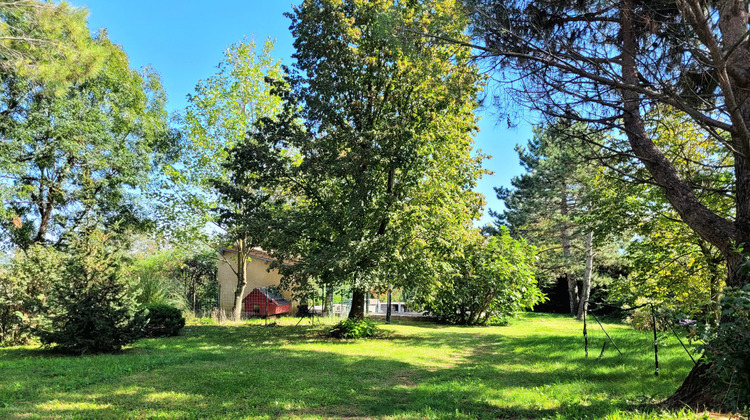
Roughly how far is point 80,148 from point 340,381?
14269mm

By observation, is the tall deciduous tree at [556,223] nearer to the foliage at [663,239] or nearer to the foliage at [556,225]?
the foliage at [556,225]

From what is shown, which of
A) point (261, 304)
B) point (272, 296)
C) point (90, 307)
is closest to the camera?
point (90, 307)

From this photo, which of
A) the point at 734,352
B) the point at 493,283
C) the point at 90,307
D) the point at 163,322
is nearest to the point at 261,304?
the point at 163,322

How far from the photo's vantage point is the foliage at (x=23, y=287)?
9.02 meters

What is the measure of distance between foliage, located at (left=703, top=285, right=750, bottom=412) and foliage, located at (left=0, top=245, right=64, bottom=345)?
1117 centimetres

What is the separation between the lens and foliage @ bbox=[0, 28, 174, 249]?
13522 mm

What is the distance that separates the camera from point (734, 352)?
2688 mm

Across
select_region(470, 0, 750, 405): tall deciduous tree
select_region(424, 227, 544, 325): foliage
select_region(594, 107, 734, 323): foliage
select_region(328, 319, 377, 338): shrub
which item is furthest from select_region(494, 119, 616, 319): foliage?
select_region(470, 0, 750, 405): tall deciduous tree

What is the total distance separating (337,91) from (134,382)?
7952 millimetres

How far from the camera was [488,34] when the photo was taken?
4590 mm

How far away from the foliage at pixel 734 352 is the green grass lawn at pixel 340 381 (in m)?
0.98

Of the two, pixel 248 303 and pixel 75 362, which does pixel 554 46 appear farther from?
pixel 248 303

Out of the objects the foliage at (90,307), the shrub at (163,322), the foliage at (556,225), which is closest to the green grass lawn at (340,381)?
the foliage at (90,307)

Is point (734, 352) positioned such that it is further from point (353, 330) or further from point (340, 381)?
point (353, 330)
